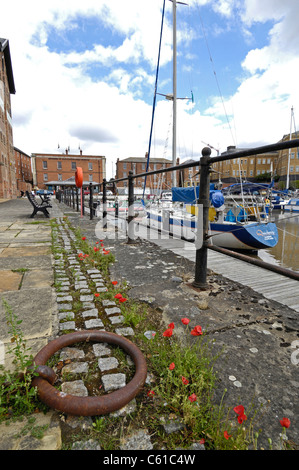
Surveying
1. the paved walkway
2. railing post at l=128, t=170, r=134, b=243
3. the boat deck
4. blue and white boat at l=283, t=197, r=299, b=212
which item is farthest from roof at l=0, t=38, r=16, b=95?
blue and white boat at l=283, t=197, r=299, b=212

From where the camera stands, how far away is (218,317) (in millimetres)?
1911

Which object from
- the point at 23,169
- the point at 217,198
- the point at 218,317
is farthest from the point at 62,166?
the point at 218,317

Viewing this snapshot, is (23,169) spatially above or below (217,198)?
above

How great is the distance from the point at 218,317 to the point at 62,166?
5942 centimetres

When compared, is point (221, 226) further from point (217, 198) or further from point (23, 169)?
point (23, 169)

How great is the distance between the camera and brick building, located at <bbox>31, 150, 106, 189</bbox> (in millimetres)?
53719

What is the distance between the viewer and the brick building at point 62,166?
53719 millimetres

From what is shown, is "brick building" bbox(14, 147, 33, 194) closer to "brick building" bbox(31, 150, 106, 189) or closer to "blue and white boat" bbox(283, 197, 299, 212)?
"brick building" bbox(31, 150, 106, 189)

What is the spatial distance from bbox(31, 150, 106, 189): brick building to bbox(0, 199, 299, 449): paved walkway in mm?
53641

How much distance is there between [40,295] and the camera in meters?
2.20

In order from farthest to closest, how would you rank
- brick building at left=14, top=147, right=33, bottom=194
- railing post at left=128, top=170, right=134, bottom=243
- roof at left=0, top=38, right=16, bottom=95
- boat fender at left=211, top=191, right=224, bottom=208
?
1. brick building at left=14, top=147, right=33, bottom=194
2. roof at left=0, top=38, right=16, bottom=95
3. boat fender at left=211, top=191, right=224, bottom=208
4. railing post at left=128, top=170, right=134, bottom=243

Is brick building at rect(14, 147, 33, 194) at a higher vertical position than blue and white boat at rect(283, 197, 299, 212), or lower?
higher

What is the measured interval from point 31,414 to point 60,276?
5.76 feet

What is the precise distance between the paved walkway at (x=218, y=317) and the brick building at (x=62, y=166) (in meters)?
53.6
